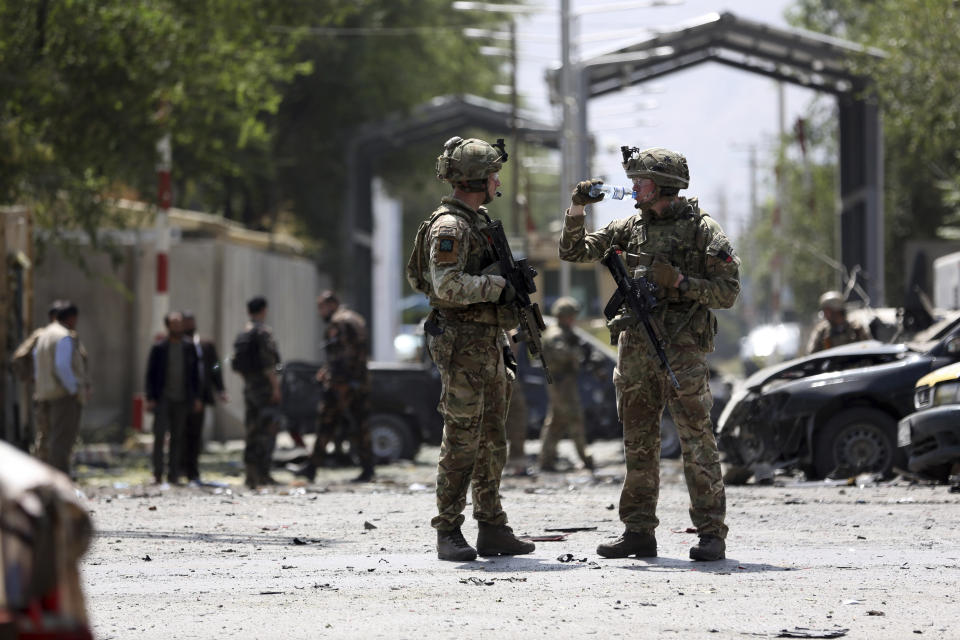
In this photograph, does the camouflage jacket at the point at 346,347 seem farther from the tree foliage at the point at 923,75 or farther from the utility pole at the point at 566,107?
the utility pole at the point at 566,107

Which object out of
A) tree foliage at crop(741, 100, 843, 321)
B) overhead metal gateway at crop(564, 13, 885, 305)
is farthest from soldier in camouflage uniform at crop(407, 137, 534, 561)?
tree foliage at crop(741, 100, 843, 321)

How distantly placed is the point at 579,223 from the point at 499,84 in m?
39.6

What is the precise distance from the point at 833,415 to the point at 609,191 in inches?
264

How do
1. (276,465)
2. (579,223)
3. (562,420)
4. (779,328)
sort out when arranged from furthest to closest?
(779,328) → (276,465) → (562,420) → (579,223)

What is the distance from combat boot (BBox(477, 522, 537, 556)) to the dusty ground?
0.32ft

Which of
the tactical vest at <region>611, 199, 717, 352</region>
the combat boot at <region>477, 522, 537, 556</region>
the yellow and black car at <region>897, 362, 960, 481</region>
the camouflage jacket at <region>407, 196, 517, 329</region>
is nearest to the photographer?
the camouflage jacket at <region>407, 196, 517, 329</region>

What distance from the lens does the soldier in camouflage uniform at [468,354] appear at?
7.73 m

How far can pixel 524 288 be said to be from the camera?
7.76 meters

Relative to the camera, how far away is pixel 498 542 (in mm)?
7980

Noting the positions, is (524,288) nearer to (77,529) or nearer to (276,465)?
(77,529)

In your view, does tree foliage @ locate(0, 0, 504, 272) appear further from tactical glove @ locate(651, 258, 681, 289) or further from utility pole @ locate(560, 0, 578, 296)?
tactical glove @ locate(651, 258, 681, 289)

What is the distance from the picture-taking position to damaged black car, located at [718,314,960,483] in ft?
43.9

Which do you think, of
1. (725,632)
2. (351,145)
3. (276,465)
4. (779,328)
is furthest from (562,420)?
(779,328)

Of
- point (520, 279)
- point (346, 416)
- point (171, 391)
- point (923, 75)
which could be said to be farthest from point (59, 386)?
point (923, 75)
